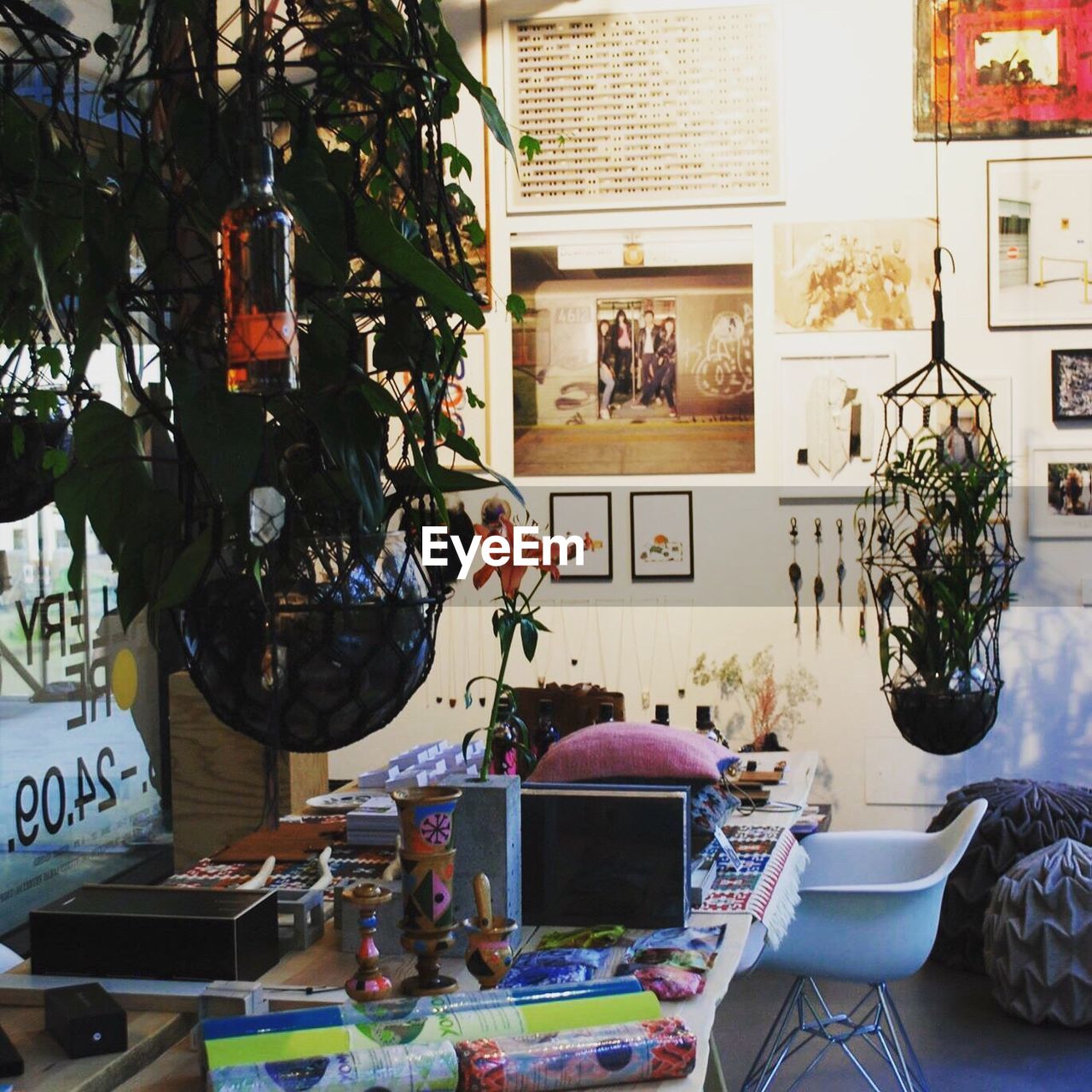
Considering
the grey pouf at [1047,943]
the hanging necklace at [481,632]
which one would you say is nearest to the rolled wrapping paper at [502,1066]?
the grey pouf at [1047,943]

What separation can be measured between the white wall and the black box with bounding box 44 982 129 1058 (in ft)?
13.0

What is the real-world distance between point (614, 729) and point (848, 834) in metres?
1.26

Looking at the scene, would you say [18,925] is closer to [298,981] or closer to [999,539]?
[298,981]

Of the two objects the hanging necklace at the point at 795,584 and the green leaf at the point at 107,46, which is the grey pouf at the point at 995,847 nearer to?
the hanging necklace at the point at 795,584

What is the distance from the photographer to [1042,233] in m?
5.59

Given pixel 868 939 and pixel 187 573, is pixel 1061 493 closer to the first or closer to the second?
pixel 868 939

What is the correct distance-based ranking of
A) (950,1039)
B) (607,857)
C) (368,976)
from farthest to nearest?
(950,1039) < (607,857) < (368,976)

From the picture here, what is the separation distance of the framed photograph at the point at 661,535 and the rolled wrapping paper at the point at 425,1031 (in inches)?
155

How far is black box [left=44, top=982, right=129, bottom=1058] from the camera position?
1.96 m

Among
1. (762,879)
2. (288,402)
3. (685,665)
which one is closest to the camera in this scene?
(288,402)

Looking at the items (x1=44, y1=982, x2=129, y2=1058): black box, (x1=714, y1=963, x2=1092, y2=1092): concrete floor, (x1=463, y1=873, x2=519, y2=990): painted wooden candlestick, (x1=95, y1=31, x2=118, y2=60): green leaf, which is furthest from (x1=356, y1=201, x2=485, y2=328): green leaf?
(x1=714, y1=963, x2=1092, y2=1092): concrete floor

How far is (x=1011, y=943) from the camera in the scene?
4.52 meters

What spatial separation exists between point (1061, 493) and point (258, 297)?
483 centimetres

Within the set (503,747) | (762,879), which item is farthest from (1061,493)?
(762,879)
